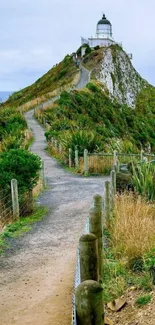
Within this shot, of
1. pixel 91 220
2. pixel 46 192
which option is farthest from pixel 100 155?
pixel 91 220

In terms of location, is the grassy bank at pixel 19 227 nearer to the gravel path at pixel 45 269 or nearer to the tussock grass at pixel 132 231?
the gravel path at pixel 45 269

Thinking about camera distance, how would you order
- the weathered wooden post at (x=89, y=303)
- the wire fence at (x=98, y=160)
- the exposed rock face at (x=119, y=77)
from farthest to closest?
the exposed rock face at (x=119, y=77) < the wire fence at (x=98, y=160) < the weathered wooden post at (x=89, y=303)

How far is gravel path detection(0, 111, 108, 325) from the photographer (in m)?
5.74

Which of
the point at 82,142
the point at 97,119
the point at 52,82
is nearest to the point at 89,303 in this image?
the point at 82,142

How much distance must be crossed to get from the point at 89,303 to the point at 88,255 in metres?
0.85

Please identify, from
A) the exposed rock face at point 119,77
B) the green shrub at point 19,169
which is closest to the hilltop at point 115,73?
the exposed rock face at point 119,77

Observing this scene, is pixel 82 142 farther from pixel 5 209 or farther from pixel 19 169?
pixel 5 209

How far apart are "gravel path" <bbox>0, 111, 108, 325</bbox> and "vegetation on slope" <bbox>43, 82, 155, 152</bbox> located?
493 inches

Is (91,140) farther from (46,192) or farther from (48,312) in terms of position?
(48,312)

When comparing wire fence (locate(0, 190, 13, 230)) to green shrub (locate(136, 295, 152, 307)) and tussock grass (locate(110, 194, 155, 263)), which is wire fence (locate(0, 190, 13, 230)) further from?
green shrub (locate(136, 295, 152, 307))

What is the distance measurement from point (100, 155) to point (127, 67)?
181ft

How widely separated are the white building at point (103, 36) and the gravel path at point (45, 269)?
72.7m

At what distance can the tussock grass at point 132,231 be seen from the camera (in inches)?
271

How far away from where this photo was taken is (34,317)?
5598 mm
